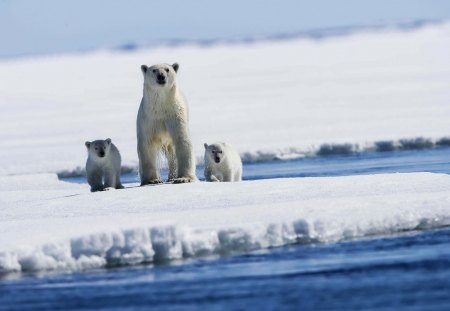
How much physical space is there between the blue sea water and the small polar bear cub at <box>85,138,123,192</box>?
2407mm

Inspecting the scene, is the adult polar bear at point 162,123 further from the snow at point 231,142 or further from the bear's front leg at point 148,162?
the snow at point 231,142

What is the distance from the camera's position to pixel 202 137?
1625cm

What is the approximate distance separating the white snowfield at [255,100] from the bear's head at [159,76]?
4.60m

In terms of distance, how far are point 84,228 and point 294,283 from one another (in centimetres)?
147

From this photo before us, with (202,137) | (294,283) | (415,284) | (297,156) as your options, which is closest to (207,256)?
(294,283)

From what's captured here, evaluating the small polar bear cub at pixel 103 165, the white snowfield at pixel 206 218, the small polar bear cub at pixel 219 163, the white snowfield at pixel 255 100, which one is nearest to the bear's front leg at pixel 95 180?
the small polar bear cub at pixel 103 165

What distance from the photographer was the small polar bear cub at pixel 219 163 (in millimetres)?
10016

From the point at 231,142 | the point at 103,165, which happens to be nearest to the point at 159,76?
the point at 103,165

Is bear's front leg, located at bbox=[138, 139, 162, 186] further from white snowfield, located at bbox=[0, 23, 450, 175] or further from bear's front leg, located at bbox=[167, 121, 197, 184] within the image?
white snowfield, located at bbox=[0, 23, 450, 175]

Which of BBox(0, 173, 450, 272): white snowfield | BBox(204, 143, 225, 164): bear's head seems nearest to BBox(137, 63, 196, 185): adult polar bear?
BBox(0, 173, 450, 272): white snowfield

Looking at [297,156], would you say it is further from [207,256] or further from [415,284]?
[415,284]

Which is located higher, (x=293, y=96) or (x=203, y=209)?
(x=293, y=96)

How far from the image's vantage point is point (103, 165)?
29.7 feet

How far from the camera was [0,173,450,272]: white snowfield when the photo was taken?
6.59 metres
